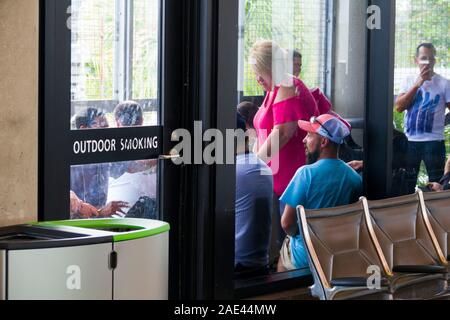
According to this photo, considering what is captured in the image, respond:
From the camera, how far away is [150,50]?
16.0 feet

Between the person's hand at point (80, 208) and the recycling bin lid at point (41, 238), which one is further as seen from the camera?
the person's hand at point (80, 208)

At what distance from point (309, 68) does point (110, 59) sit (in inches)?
62.9

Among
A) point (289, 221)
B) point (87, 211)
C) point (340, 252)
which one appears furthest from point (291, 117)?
point (87, 211)

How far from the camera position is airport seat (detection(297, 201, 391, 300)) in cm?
442

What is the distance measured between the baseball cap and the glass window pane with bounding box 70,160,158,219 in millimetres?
1238

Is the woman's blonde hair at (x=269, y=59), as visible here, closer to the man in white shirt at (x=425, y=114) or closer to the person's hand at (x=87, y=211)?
the man in white shirt at (x=425, y=114)

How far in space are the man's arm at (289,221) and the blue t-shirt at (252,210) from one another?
0.42ft

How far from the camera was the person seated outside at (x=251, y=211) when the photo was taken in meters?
5.27

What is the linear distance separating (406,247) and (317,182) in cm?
88

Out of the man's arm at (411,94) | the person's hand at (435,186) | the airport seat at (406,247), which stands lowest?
the airport seat at (406,247)

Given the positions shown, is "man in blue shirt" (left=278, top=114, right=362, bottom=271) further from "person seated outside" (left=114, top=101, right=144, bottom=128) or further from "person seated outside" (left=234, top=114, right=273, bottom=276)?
"person seated outside" (left=114, top=101, right=144, bottom=128)

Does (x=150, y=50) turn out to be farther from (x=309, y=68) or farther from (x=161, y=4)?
(x=309, y=68)

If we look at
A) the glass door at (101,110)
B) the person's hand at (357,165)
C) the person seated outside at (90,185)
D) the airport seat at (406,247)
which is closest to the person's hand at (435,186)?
the person's hand at (357,165)
